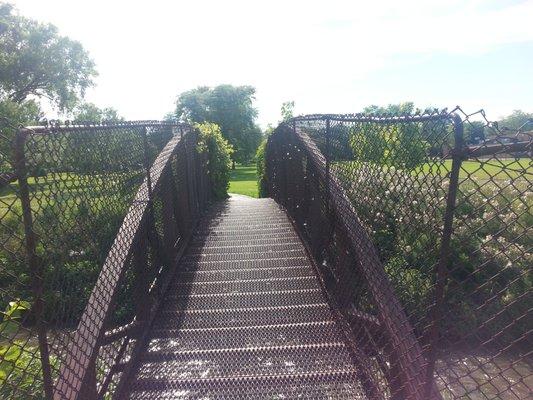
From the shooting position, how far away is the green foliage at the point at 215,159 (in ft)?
35.0

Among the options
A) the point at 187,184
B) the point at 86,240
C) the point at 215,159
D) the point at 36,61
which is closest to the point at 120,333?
the point at 86,240

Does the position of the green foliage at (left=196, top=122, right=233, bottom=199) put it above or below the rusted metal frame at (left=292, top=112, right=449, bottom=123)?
below

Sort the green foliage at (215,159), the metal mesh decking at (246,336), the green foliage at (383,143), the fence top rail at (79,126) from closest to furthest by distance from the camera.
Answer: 1. the fence top rail at (79,126)
2. the metal mesh decking at (246,336)
3. the green foliage at (383,143)
4. the green foliage at (215,159)

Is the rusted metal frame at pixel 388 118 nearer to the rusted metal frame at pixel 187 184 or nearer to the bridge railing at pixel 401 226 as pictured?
the bridge railing at pixel 401 226

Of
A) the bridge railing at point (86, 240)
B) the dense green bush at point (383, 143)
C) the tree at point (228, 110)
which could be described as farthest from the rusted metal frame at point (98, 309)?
the tree at point (228, 110)

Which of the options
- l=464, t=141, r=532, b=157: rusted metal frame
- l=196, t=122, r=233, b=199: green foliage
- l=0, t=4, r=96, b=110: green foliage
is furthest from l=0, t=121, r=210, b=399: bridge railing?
l=0, t=4, r=96, b=110: green foliage

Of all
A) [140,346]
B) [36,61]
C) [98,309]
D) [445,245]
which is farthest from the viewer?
[36,61]

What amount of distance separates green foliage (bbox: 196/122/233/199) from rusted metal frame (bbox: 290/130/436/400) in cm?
737

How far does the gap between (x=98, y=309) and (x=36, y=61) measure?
2908 cm

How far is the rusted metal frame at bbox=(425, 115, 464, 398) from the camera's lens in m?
1.70

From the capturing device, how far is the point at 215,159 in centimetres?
1138

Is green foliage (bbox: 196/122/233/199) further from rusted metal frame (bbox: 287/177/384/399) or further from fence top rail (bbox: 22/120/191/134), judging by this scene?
fence top rail (bbox: 22/120/191/134)

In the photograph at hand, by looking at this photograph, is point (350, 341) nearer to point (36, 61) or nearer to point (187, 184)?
point (187, 184)

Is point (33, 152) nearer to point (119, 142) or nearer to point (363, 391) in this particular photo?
point (119, 142)
